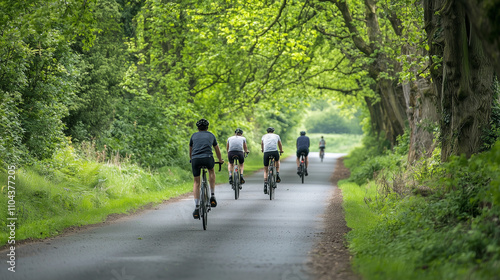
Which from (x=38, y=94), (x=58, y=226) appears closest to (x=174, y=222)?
(x=58, y=226)

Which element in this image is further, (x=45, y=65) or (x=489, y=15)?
(x=45, y=65)

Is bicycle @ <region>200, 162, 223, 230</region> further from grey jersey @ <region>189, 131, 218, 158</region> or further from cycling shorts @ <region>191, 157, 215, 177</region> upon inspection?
grey jersey @ <region>189, 131, 218, 158</region>

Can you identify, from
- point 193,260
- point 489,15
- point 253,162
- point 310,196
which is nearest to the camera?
point 489,15

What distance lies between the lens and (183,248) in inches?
363

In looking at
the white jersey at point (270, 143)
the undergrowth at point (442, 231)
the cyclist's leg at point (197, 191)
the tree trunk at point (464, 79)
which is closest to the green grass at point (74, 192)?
the cyclist's leg at point (197, 191)

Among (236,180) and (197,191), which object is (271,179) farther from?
(197,191)

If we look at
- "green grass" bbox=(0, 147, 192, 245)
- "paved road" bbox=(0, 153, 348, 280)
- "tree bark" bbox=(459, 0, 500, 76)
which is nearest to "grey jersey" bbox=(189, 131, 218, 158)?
"paved road" bbox=(0, 153, 348, 280)

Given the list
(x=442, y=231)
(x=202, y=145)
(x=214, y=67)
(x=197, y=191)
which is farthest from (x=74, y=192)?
(x=214, y=67)

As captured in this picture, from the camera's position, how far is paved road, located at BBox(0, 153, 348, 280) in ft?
24.1

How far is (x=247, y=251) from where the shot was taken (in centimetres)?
890

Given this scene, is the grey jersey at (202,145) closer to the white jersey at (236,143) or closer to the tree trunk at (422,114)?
the white jersey at (236,143)

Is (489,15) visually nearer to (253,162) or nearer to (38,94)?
(38,94)

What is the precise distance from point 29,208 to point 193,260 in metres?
5.60

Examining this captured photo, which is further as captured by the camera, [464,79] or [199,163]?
[199,163]
